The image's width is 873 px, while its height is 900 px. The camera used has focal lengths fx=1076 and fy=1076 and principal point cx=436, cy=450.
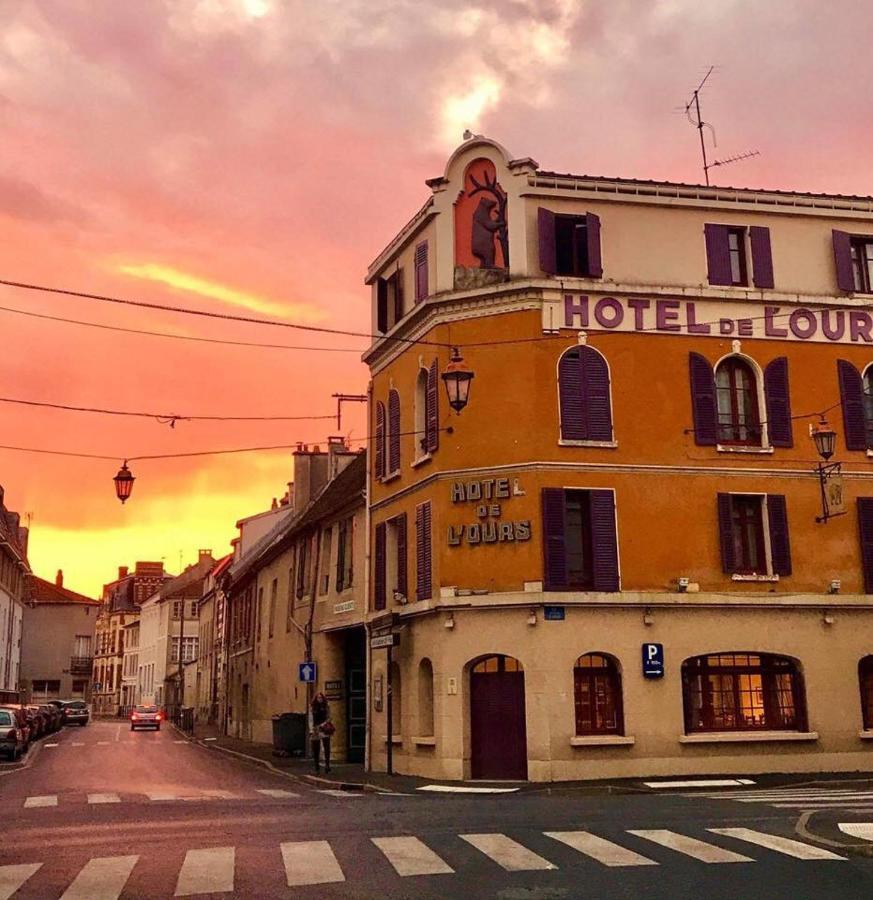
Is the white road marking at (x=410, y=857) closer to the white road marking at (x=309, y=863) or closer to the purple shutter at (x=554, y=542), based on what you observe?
the white road marking at (x=309, y=863)

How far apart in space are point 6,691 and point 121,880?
2261 inches

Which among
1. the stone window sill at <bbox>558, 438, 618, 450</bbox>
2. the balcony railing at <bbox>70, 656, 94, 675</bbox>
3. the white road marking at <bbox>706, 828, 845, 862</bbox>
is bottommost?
the white road marking at <bbox>706, 828, 845, 862</bbox>

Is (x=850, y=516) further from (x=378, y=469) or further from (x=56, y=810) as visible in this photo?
(x=56, y=810)

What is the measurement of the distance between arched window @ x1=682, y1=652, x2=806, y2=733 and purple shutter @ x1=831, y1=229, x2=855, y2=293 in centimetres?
899

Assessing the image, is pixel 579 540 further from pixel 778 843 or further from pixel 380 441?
pixel 778 843

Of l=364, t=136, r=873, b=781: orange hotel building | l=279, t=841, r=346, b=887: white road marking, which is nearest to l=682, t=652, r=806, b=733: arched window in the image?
l=364, t=136, r=873, b=781: orange hotel building

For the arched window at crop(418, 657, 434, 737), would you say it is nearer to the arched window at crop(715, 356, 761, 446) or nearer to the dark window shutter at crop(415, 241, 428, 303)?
the arched window at crop(715, 356, 761, 446)

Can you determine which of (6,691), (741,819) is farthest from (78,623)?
(741,819)

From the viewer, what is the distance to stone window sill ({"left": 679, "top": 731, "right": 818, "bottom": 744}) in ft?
74.5

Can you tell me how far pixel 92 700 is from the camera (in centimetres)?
11731

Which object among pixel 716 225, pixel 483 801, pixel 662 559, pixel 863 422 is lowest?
pixel 483 801

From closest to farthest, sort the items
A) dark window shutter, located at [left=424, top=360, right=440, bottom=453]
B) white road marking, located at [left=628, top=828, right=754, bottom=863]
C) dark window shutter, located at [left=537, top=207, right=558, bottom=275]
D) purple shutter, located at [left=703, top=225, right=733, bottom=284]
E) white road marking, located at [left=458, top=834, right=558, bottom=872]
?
white road marking, located at [left=458, top=834, right=558, bottom=872]
white road marking, located at [left=628, top=828, right=754, bottom=863]
dark window shutter, located at [left=537, top=207, right=558, bottom=275]
dark window shutter, located at [left=424, top=360, right=440, bottom=453]
purple shutter, located at [left=703, top=225, right=733, bottom=284]

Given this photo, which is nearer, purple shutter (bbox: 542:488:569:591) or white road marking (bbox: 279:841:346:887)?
white road marking (bbox: 279:841:346:887)

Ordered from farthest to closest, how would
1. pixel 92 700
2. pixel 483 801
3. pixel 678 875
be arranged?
pixel 92 700
pixel 483 801
pixel 678 875
